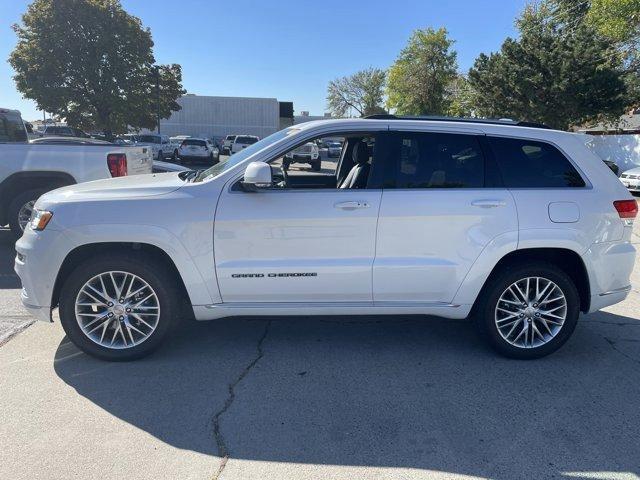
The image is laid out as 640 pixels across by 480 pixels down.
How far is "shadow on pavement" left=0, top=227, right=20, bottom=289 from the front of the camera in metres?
5.80

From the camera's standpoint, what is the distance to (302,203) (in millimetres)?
3691

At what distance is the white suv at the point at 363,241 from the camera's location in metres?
3.66

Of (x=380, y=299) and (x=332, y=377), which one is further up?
(x=380, y=299)

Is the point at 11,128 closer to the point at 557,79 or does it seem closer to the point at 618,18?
the point at 618,18

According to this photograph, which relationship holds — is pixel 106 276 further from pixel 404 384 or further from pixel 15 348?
pixel 404 384

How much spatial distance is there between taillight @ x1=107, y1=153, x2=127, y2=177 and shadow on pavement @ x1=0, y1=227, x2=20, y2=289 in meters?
1.82

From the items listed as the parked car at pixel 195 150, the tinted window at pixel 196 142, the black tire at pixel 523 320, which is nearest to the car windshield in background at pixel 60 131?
the parked car at pixel 195 150

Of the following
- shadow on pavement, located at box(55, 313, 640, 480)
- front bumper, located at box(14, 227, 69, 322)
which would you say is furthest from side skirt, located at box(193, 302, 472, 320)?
front bumper, located at box(14, 227, 69, 322)

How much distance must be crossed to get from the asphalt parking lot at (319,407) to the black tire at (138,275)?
12 cm

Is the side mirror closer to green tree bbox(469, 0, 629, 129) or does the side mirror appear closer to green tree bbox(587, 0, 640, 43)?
green tree bbox(587, 0, 640, 43)

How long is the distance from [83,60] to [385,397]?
80.2ft

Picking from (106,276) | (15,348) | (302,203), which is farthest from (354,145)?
(15,348)

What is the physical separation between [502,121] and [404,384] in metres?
2.46

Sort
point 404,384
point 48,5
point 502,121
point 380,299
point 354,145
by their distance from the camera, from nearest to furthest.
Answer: point 404,384, point 380,299, point 502,121, point 354,145, point 48,5
